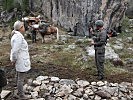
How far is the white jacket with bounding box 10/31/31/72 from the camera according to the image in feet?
27.3

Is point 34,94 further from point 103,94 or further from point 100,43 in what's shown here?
point 100,43

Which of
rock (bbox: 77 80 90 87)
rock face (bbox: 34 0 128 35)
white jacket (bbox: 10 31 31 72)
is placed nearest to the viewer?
white jacket (bbox: 10 31 31 72)

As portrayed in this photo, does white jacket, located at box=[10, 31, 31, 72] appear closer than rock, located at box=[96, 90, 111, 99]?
Yes

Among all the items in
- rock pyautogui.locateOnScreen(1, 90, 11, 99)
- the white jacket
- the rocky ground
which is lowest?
rock pyautogui.locateOnScreen(1, 90, 11, 99)

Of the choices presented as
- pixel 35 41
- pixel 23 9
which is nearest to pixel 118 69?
pixel 35 41

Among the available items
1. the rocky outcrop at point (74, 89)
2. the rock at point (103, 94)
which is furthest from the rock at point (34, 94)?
the rock at point (103, 94)

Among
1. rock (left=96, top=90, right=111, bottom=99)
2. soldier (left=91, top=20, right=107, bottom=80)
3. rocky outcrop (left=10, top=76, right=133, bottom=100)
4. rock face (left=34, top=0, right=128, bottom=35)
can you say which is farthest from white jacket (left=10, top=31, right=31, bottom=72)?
rock face (left=34, top=0, right=128, bottom=35)

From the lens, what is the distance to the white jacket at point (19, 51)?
8.33 m

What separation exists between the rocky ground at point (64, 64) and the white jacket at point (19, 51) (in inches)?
47.8

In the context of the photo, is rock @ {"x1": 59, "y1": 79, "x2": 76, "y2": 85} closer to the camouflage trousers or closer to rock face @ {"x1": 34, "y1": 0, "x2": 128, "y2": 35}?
the camouflage trousers

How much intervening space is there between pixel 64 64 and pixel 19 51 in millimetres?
3626

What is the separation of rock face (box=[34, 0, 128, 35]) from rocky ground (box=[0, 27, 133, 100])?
77.7 inches

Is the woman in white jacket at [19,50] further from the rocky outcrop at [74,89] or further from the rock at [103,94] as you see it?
the rock at [103,94]

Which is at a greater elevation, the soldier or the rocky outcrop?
the soldier
